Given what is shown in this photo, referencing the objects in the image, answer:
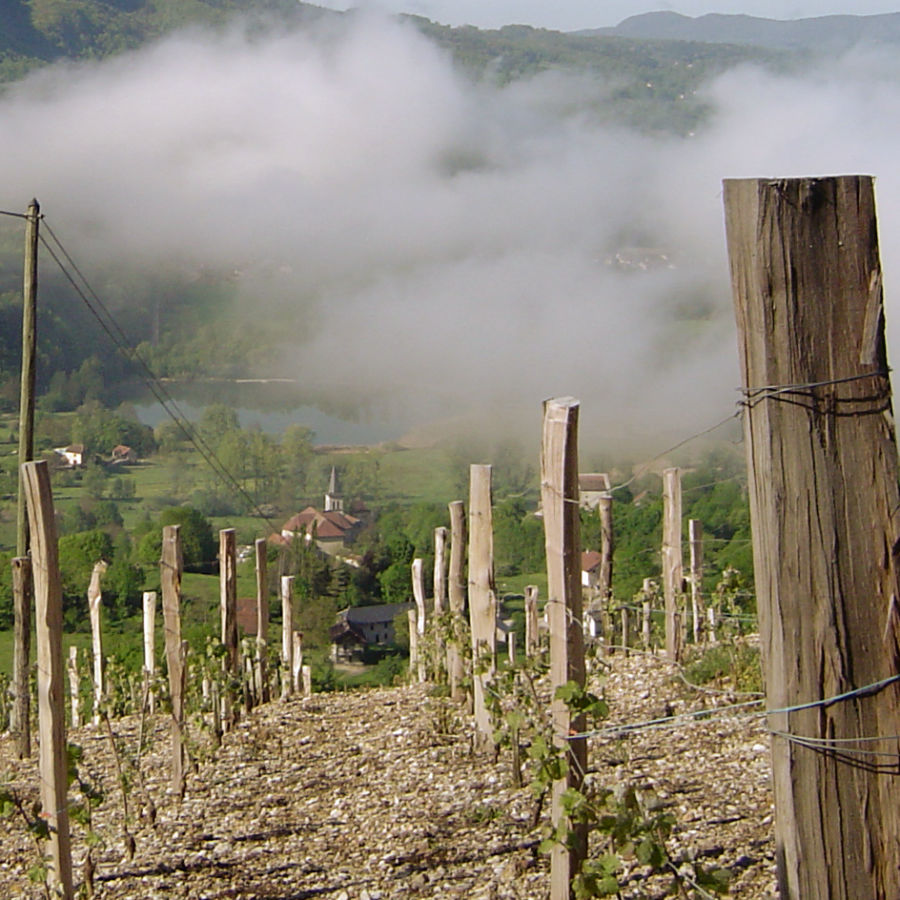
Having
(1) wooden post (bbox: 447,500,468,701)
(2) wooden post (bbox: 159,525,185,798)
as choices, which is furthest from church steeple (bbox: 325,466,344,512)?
(2) wooden post (bbox: 159,525,185,798)

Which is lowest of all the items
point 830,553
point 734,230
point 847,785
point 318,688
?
point 318,688

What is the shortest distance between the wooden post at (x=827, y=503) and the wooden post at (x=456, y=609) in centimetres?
636

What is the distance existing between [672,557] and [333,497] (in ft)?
136

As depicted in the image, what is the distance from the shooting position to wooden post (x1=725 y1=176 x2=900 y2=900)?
2.03 metres

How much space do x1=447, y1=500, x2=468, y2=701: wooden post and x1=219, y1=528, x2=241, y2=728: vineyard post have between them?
1.87 m

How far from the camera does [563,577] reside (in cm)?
371

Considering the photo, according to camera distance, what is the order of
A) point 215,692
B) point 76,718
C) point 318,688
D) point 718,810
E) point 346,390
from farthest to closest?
point 346,390 < point 318,688 < point 76,718 < point 215,692 < point 718,810

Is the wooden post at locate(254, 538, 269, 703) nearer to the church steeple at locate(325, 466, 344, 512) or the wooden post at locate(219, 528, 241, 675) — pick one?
the wooden post at locate(219, 528, 241, 675)

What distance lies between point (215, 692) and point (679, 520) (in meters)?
4.56

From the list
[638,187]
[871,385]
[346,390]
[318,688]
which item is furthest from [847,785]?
[638,187]

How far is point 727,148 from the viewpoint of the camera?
117 meters

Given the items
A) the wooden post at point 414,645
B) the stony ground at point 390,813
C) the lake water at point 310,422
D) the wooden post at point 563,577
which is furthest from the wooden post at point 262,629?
the lake water at point 310,422

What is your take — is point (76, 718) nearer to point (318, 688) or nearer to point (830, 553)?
point (318, 688)

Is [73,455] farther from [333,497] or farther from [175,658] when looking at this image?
[175,658]
